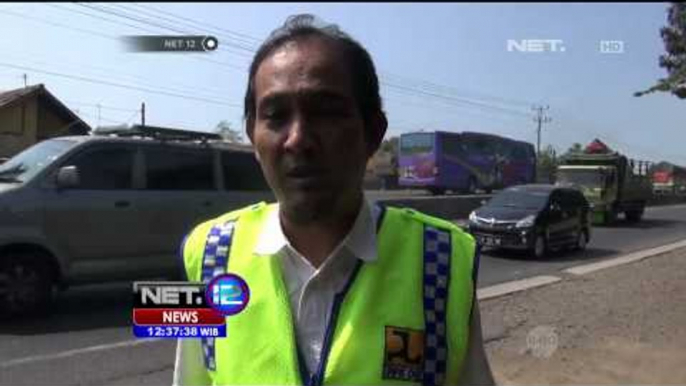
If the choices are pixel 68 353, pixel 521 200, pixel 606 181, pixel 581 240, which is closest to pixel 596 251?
pixel 581 240

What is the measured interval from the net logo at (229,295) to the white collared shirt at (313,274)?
74 millimetres

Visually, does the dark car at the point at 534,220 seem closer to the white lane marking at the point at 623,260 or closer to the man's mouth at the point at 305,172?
the white lane marking at the point at 623,260

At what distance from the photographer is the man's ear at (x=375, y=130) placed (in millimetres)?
1785

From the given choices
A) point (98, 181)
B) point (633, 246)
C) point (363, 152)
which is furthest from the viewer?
point (633, 246)

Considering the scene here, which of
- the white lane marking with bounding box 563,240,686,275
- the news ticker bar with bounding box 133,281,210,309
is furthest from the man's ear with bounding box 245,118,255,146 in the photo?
the white lane marking with bounding box 563,240,686,275

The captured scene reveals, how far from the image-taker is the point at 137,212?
947cm

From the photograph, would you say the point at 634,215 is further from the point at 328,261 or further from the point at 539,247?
the point at 328,261

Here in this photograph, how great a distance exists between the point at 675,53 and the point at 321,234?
13.6 m

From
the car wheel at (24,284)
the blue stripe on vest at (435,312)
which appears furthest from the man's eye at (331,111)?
the car wheel at (24,284)

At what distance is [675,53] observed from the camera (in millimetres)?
13961

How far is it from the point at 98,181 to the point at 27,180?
0.82 meters

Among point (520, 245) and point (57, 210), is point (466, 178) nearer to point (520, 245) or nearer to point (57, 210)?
point (520, 245)

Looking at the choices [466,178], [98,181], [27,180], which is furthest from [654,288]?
[466,178]

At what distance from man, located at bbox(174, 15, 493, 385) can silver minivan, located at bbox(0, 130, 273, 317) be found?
287 inches
